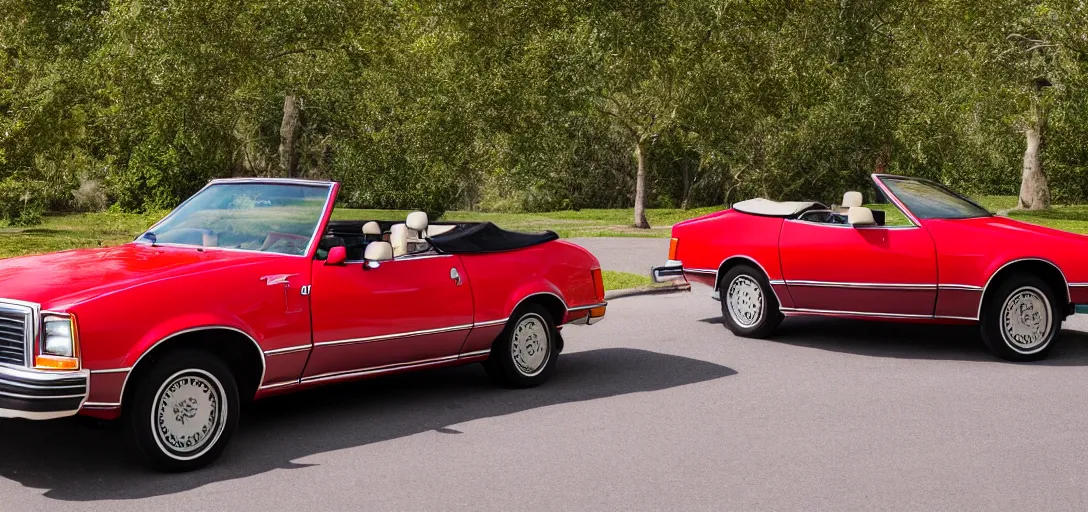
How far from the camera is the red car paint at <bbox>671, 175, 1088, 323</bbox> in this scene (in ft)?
33.0

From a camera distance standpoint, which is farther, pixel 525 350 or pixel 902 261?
pixel 902 261

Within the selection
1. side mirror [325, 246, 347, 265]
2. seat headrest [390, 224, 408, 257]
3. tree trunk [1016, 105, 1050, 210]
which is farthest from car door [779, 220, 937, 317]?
tree trunk [1016, 105, 1050, 210]

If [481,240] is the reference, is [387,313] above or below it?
below

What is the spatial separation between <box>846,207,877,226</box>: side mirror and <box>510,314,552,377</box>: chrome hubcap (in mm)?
3233

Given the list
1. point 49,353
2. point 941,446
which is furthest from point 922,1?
point 49,353

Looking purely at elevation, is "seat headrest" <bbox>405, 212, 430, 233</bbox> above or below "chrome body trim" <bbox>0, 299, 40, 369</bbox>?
above

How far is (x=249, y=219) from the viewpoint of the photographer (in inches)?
305

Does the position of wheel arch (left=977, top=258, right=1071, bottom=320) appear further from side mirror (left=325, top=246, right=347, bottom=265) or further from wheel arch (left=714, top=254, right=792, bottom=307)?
side mirror (left=325, top=246, right=347, bottom=265)

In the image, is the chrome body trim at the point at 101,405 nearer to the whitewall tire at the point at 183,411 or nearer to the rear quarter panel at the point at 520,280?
the whitewall tire at the point at 183,411

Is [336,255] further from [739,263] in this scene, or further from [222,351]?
[739,263]

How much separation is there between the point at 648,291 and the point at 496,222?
1609 centimetres

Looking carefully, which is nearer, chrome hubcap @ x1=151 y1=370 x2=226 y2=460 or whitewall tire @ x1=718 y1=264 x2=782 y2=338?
chrome hubcap @ x1=151 y1=370 x2=226 y2=460

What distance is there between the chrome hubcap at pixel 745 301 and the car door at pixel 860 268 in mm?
447

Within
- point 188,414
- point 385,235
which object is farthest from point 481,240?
point 188,414
